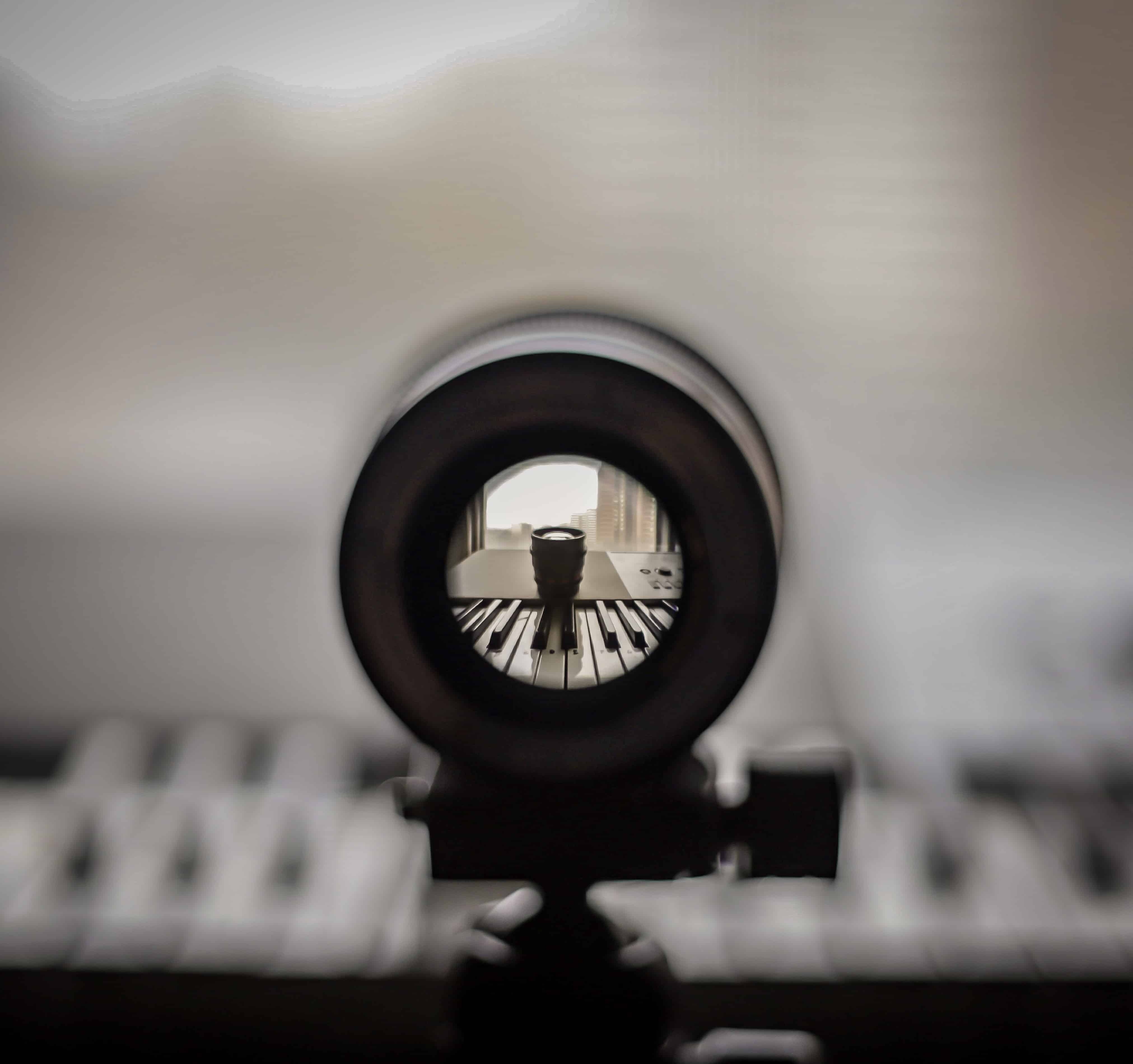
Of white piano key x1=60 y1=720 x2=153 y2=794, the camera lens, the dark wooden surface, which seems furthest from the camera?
white piano key x1=60 y1=720 x2=153 y2=794

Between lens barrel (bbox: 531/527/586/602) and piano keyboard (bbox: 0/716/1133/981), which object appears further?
piano keyboard (bbox: 0/716/1133/981)

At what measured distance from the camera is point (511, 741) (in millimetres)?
256

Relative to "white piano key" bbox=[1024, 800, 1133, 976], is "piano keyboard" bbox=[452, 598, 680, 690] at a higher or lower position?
higher

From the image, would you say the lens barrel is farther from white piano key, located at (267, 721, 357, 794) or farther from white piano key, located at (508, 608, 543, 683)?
white piano key, located at (267, 721, 357, 794)

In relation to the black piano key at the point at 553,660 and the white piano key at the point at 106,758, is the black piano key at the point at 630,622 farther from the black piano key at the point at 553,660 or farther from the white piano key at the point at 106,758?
the white piano key at the point at 106,758

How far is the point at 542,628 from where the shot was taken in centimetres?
30

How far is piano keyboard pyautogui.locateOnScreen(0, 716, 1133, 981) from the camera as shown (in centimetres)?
70

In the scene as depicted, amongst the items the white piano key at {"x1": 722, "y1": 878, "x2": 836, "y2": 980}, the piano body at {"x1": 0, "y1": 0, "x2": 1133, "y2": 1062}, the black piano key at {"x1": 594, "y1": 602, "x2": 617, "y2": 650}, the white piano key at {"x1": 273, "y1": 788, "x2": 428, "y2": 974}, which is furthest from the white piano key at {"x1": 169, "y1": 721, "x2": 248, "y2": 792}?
the black piano key at {"x1": 594, "y1": 602, "x2": 617, "y2": 650}

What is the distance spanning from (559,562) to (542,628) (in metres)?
0.03

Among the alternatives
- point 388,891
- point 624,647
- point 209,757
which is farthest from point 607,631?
point 209,757

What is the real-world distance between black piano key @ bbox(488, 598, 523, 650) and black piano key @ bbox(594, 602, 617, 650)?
3cm

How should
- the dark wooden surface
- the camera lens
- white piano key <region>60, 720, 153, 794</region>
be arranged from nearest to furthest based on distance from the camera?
1. the camera lens
2. the dark wooden surface
3. white piano key <region>60, 720, 153, 794</region>

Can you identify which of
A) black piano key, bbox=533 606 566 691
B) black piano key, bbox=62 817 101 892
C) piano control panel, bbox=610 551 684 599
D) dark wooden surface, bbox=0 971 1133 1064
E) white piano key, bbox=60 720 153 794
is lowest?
dark wooden surface, bbox=0 971 1133 1064

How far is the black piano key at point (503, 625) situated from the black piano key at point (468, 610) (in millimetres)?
10
